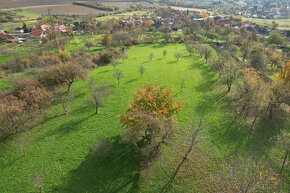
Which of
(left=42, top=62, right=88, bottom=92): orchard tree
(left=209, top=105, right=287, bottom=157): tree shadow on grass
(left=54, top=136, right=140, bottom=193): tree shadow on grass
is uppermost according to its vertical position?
(left=42, top=62, right=88, bottom=92): orchard tree

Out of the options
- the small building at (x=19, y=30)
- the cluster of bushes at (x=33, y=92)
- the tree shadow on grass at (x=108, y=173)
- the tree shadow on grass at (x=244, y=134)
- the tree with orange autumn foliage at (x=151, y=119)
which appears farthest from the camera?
the small building at (x=19, y=30)

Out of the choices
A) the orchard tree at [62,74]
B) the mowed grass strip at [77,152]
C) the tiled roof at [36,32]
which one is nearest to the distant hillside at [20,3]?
the tiled roof at [36,32]

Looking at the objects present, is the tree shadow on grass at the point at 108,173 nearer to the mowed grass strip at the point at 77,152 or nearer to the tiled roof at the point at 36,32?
the mowed grass strip at the point at 77,152

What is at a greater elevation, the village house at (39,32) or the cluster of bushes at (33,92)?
the village house at (39,32)

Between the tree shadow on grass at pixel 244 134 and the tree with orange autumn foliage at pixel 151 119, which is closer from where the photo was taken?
the tree with orange autumn foliage at pixel 151 119

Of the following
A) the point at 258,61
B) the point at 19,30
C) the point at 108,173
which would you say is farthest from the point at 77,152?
the point at 19,30

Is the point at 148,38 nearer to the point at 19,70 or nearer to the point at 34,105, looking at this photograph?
the point at 19,70

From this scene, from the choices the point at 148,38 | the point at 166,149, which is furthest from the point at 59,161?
the point at 148,38

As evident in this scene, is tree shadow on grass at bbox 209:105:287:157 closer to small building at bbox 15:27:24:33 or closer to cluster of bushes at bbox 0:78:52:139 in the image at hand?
cluster of bushes at bbox 0:78:52:139

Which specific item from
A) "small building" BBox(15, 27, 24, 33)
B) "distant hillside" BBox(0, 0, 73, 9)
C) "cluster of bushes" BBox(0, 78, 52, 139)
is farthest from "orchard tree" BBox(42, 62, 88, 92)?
"distant hillside" BBox(0, 0, 73, 9)

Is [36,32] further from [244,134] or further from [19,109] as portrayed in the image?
[244,134]
